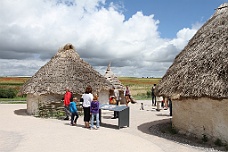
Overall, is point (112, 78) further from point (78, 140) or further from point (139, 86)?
point (139, 86)

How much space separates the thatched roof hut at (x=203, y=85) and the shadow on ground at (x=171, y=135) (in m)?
0.30

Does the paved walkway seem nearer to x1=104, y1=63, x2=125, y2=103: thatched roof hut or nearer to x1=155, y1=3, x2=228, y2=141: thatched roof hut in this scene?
x1=155, y1=3, x2=228, y2=141: thatched roof hut

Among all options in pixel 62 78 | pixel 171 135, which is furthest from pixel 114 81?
pixel 171 135

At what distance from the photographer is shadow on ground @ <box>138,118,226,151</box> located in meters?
9.87

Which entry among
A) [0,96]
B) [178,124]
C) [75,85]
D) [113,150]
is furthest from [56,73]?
[0,96]

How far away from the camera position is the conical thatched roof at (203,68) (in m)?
9.89

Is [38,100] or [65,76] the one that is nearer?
[38,100]

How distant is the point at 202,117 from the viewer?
10.6 metres

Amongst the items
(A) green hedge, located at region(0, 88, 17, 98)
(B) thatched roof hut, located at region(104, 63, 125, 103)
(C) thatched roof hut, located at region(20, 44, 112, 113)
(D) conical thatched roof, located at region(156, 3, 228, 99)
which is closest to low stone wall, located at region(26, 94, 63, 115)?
(C) thatched roof hut, located at region(20, 44, 112, 113)

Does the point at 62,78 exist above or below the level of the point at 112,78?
below

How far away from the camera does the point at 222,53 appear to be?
10438mm

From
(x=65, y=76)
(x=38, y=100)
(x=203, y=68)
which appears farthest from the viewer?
(x=65, y=76)

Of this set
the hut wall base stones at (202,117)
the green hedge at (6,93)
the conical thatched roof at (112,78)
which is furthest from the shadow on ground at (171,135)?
the green hedge at (6,93)

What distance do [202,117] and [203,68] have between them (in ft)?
6.07
